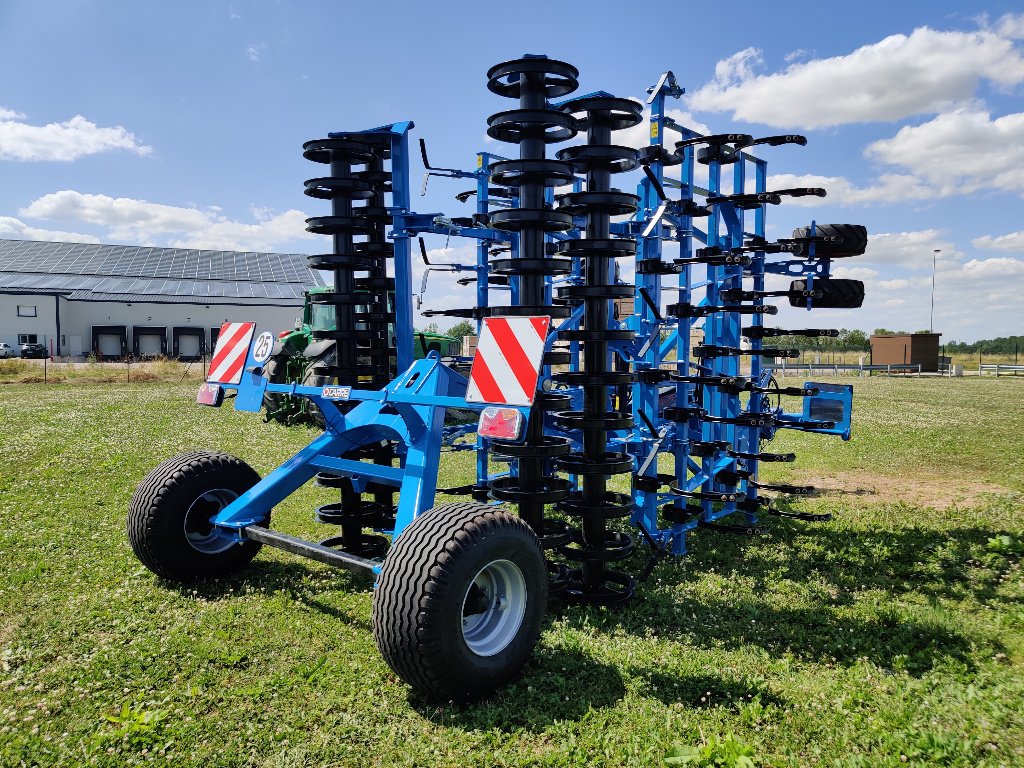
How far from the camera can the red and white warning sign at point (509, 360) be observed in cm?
410

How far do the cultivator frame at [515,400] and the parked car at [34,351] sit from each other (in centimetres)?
4904

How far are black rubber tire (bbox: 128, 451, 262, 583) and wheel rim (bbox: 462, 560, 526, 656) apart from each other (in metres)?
2.36

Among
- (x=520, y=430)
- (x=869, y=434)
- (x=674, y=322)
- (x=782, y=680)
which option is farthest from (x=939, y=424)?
(x=520, y=430)

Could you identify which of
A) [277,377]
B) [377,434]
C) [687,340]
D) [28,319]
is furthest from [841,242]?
[28,319]

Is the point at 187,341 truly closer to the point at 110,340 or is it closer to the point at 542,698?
the point at 110,340

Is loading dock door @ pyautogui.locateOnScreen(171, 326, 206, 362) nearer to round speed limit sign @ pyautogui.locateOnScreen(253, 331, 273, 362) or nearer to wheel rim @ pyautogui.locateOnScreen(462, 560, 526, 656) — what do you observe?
round speed limit sign @ pyautogui.locateOnScreen(253, 331, 273, 362)

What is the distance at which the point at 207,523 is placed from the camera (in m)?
5.44

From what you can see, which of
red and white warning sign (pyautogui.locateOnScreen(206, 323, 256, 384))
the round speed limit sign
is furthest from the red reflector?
red and white warning sign (pyautogui.locateOnScreen(206, 323, 256, 384))

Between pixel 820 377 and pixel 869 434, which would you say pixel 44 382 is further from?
pixel 820 377

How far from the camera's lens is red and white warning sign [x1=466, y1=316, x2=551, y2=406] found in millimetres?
4102

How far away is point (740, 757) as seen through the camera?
3.19 metres

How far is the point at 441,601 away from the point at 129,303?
53.9m

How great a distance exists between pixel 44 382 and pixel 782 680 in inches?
1108

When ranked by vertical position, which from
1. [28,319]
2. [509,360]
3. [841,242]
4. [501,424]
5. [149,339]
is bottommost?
[501,424]
